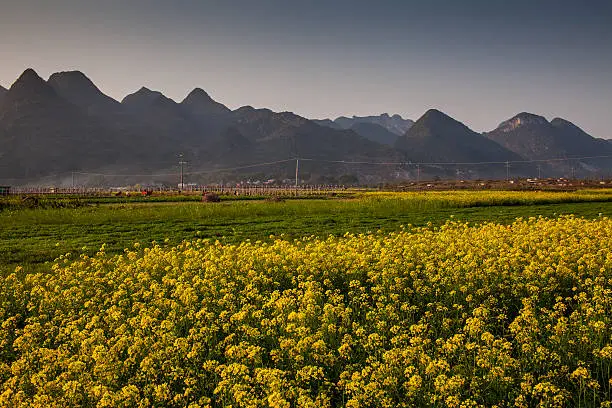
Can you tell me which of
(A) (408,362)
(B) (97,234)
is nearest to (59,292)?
(A) (408,362)

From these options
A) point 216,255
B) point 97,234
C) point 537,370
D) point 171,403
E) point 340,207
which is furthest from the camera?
point 340,207

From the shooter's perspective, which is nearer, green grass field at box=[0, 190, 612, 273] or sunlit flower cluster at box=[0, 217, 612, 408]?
sunlit flower cluster at box=[0, 217, 612, 408]

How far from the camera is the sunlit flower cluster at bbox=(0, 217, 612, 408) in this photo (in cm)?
633

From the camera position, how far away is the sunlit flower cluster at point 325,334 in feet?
20.8

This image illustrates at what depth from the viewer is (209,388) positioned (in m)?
7.20

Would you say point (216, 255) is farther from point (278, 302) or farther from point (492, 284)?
point (492, 284)

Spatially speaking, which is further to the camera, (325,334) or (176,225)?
(176,225)

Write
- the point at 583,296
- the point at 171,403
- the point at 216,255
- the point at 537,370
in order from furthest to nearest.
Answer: the point at 216,255, the point at 583,296, the point at 537,370, the point at 171,403

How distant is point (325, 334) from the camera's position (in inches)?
332

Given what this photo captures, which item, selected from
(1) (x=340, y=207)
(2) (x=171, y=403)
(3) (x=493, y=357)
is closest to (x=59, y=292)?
(2) (x=171, y=403)

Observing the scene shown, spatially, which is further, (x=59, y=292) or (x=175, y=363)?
(x=59, y=292)

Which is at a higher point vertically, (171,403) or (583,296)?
(583,296)

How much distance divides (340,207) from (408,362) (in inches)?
1483

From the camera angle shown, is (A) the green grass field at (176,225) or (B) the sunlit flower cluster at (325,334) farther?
(A) the green grass field at (176,225)
